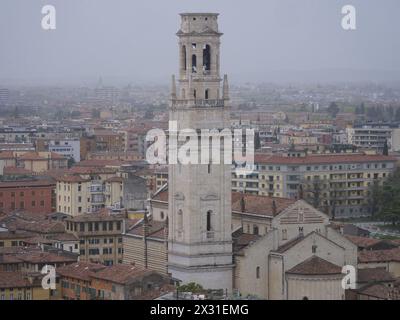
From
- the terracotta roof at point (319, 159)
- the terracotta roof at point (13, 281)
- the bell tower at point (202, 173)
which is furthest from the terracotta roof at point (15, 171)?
the bell tower at point (202, 173)

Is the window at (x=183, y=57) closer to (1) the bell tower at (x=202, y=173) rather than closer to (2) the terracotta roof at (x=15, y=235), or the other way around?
(1) the bell tower at (x=202, y=173)

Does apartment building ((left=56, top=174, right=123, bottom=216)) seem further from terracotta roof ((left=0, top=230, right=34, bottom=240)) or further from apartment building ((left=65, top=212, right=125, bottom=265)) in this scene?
apartment building ((left=65, top=212, right=125, bottom=265))

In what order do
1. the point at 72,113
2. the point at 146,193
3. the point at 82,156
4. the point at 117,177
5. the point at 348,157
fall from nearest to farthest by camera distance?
1. the point at 146,193
2. the point at 117,177
3. the point at 348,157
4. the point at 82,156
5. the point at 72,113

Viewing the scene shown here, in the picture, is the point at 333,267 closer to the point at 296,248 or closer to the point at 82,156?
the point at 296,248

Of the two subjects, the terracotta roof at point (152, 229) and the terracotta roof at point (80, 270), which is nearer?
Result: the terracotta roof at point (80, 270)

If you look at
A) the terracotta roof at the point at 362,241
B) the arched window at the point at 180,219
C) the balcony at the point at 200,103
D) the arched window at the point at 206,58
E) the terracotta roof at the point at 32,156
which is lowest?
the terracotta roof at the point at 32,156

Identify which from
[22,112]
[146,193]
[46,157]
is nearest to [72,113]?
[22,112]

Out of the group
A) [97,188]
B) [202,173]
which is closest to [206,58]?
[202,173]
